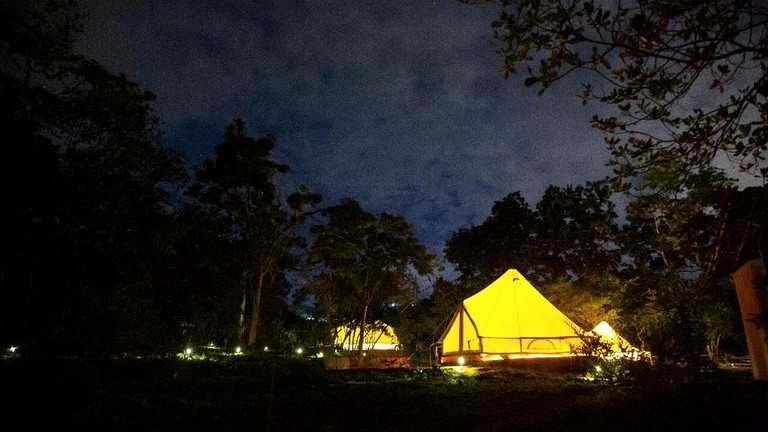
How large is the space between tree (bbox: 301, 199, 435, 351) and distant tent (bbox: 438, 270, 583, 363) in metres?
7.81

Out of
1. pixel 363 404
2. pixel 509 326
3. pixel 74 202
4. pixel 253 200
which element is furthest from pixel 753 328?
pixel 253 200

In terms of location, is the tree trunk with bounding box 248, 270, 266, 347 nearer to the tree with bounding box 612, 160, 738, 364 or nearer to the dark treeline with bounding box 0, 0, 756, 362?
the dark treeline with bounding box 0, 0, 756, 362

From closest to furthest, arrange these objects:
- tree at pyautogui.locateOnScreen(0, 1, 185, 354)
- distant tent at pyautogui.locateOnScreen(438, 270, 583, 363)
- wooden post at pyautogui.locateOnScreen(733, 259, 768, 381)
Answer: wooden post at pyautogui.locateOnScreen(733, 259, 768, 381)
tree at pyautogui.locateOnScreen(0, 1, 185, 354)
distant tent at pyautogui.locateOnScreen(438, 270, 583, 363)

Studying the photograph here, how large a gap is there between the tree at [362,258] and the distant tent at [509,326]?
7812 millimetres

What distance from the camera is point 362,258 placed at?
2127cm

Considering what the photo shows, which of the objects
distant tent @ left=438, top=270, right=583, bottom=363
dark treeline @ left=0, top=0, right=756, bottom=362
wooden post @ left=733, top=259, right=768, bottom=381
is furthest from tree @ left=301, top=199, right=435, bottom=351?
wooden post @ left=733, top=259, right=768, bottom=381

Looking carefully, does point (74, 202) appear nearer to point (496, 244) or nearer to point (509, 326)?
point (509, 326)

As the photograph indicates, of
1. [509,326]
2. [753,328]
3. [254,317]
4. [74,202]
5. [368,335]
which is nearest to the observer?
[753,328]

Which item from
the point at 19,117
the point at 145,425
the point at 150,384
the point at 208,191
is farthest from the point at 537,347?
the point at 208,191

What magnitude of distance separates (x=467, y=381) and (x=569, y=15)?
276 inches

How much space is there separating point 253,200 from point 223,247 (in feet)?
9.27

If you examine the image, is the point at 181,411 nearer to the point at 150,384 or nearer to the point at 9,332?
the point at 150,384

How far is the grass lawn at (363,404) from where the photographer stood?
4.49 metres

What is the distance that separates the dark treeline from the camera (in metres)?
7.68
